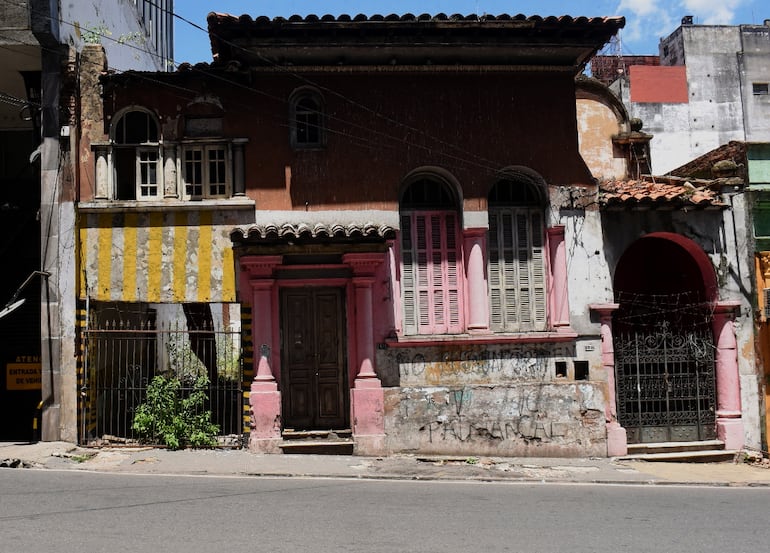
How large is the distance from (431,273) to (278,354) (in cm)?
293

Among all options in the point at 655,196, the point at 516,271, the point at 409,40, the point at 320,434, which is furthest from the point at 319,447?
the point at 655,196

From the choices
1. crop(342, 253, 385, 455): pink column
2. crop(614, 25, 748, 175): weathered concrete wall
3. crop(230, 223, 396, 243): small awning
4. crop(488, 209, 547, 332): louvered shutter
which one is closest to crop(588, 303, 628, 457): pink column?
crop(488, 209, 547, 332): louvered shutter

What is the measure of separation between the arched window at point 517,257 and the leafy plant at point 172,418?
16.6 feet

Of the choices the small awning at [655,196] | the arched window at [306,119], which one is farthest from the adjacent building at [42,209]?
the small awning at [655,196]

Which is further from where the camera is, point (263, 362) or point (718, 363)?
point (718, 363)

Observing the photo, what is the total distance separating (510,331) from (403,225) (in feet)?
8.46

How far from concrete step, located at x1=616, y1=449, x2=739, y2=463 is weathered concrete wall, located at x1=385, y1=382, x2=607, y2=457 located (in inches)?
39.6

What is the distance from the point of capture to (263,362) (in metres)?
12.7

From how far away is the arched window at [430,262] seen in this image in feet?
44.3

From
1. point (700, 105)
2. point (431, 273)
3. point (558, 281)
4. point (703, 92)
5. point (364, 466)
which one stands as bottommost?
point (364, 466)

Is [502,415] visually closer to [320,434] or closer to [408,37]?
[320,434]

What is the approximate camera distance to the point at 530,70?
45.1ft

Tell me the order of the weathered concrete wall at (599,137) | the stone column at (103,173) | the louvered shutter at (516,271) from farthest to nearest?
1. the weathered concrete wall at (599,137)
2. the louvered shutter at (516,271)
3. the stone column at (103,173)

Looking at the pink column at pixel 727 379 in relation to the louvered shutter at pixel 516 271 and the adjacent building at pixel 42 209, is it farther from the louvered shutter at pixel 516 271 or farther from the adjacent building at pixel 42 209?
the adjacent building at pixel 42 209
